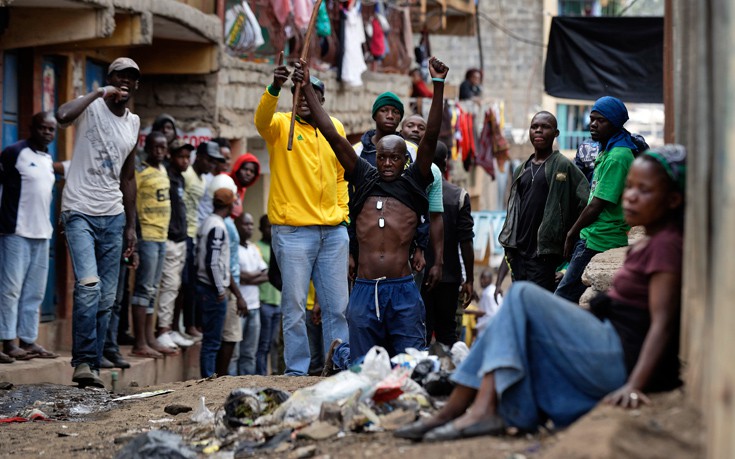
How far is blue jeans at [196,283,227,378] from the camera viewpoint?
10602 mm

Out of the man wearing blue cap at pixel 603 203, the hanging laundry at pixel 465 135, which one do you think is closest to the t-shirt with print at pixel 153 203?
the man wearing blue cap at pixel 603 203

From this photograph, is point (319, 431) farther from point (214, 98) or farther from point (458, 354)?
point (214, 98)

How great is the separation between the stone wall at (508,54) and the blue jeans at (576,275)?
24.8m

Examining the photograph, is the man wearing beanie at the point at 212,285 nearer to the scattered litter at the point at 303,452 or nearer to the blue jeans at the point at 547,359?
the scattered litter at the point at 303,452

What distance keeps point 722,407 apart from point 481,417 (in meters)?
1.34

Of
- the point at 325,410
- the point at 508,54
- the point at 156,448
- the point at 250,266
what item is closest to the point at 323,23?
the point at 250,266

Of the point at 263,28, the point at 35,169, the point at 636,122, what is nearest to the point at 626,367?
the point at 35,169

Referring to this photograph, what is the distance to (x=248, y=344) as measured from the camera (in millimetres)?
11812

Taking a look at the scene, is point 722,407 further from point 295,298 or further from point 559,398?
point 295,298

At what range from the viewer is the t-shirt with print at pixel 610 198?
7.46 metres

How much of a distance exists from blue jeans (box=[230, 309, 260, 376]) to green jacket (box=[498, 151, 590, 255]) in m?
4.33

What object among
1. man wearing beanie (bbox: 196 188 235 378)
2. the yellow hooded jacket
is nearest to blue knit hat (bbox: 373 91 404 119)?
the yellow hooded jacket

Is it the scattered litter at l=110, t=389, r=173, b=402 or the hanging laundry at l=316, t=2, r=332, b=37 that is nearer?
the scattered litter at l=110, t=389, r=173, b=402

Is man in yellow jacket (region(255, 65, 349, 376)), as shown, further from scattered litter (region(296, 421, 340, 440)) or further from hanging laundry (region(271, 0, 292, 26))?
hanging laundry (region(271, 0, 292, 26))
